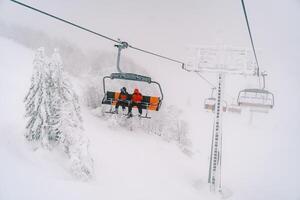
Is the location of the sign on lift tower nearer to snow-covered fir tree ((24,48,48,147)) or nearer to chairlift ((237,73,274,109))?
chairlift ((237,73,274,109))

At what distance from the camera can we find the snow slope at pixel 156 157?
14.2 metres

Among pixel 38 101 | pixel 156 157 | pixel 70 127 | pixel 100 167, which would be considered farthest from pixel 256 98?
pixel 156 157

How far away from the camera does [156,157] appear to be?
21.4 m

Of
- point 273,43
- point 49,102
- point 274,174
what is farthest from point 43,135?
point 273,43

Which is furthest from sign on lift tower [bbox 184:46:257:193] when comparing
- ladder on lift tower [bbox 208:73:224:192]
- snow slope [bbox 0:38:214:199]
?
snow slope [bbox 0:38:214:199]

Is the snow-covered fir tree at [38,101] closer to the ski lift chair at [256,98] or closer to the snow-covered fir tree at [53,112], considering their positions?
the snow-covered fir tree at [53,112]

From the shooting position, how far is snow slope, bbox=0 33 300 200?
14.2 meters

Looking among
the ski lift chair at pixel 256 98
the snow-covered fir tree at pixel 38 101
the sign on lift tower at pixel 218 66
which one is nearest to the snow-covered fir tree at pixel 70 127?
the snow-covered fir tree at pixel 38 101

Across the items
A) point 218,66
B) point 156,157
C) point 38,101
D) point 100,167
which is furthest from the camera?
point 156,157

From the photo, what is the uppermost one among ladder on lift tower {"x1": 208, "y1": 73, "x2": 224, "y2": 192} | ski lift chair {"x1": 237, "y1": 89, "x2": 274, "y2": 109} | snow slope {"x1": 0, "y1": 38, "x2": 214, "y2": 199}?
ski lift chair {"x1": 237, "y1": 89, "x2": 274, "y2": 109}

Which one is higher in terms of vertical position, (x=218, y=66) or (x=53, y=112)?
(x=218, y=66)

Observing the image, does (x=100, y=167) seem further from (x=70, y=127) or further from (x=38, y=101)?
(x=38, y=101)

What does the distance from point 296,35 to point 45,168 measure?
31.4 m

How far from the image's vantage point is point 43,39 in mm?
38250
